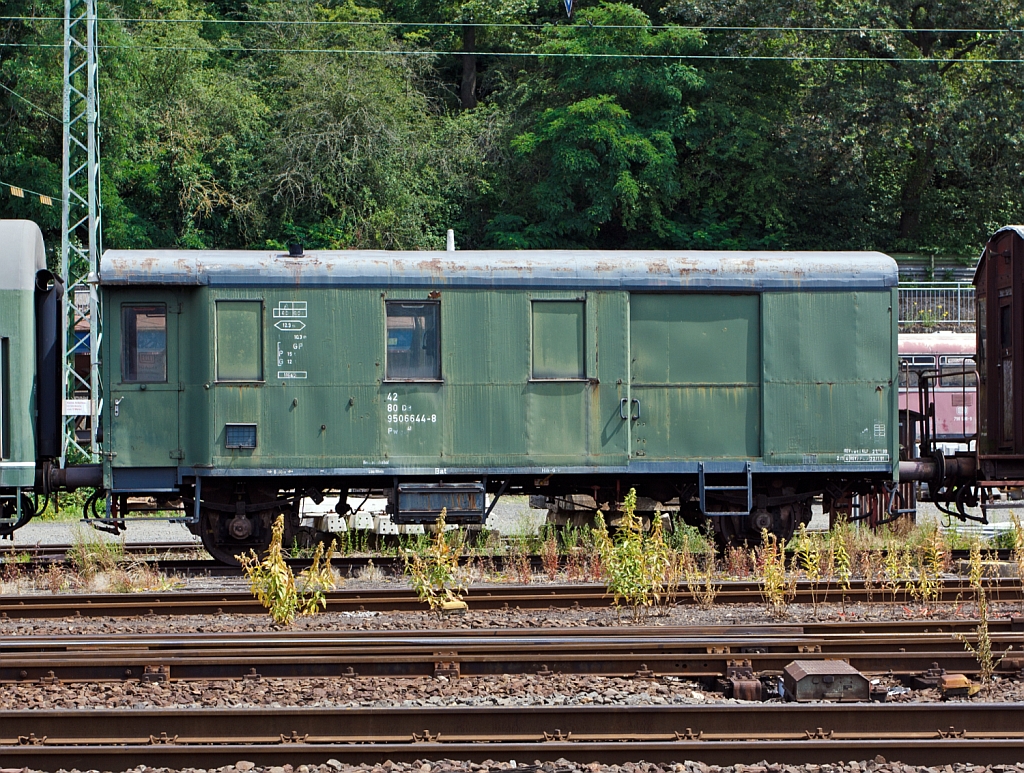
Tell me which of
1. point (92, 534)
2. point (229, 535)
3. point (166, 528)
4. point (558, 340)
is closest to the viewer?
point (558, 340)

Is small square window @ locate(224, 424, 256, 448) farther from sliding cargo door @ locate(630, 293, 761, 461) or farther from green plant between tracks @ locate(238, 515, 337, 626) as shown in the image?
sliding cargo door @ locate(630, 293, 761, 461)

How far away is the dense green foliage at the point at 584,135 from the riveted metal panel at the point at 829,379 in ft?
66.5

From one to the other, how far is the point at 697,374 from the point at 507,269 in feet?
8.23

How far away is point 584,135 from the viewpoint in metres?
32.8

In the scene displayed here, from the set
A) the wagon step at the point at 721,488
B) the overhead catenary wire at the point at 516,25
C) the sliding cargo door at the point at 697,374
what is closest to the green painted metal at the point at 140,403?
the sliding cargo door at the point at 697,374

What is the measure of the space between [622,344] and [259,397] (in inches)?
162

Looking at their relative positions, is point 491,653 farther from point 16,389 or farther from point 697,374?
point 16,389

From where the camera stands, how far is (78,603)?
10.9 meters

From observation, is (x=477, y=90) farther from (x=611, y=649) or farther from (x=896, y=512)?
(x=611, y=649)

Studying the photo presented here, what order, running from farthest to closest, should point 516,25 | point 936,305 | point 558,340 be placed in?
point 516,25
point 936,305
point 558,340

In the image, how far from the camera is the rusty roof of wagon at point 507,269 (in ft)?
40.4

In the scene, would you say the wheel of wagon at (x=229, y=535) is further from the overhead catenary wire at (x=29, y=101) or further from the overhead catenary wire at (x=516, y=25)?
the overhead catenary wire at (x=516, y=25)

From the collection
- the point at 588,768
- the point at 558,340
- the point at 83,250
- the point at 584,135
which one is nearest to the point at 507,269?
the point at 558,340

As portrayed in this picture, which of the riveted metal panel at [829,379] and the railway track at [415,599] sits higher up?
the riveted metal panel at [829,379]
